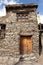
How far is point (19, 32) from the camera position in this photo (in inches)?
827

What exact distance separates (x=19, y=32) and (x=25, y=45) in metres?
1.57

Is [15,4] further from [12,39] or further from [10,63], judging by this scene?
[10,63]

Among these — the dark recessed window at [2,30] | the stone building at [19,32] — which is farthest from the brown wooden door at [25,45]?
the dark recessed window at [2,30]

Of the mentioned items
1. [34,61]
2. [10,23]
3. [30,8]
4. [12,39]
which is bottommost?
[34,61]

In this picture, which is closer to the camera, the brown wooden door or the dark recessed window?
the brown wooden door

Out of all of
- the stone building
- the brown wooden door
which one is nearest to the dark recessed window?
the stone building

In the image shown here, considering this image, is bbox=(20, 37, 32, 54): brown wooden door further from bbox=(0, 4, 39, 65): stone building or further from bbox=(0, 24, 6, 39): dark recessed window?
bbox=(0, 24, 6, 39): dark recessed window

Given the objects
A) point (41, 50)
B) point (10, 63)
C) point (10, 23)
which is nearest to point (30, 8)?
point (10, 23)

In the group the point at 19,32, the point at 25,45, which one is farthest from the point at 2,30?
the point at 25,45

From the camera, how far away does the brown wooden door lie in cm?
2100

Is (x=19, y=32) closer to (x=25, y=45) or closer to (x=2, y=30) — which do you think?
(x=25, y=45)

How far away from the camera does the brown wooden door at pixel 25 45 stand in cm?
2100

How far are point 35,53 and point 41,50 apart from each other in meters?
1.02

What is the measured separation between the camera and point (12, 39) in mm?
20984
